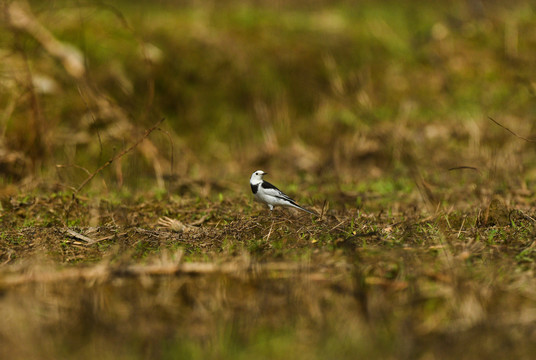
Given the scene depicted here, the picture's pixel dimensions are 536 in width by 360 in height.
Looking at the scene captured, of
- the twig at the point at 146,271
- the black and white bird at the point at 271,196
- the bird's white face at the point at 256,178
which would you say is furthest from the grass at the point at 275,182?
the bird's white face at the point at 256,178

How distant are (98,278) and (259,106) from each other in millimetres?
5538

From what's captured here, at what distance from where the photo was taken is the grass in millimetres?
2707

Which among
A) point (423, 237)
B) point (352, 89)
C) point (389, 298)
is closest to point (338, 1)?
point (352, 89)

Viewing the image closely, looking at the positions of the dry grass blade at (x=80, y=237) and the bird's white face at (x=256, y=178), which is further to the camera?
the bird's white face at (x=256, y=178)

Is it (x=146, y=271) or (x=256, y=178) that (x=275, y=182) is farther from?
(x=146, y=271)

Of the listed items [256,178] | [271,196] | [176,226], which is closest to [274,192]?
[271,196]

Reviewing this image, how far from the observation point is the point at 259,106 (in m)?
8.41

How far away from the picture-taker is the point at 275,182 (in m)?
6.71

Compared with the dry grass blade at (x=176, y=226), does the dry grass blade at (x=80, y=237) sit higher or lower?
lower

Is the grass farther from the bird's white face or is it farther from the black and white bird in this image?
the bird's white face

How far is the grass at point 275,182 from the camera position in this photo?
271 cm

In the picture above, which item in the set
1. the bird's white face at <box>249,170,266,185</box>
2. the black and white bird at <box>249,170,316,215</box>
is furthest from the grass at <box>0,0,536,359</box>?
the bird's white face at <box>249,170,266,185</box>

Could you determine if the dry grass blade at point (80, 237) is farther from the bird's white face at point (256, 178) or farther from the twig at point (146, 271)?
the bird's white face at point (256, 178)

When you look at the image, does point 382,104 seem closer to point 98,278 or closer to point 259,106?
point 259,106
